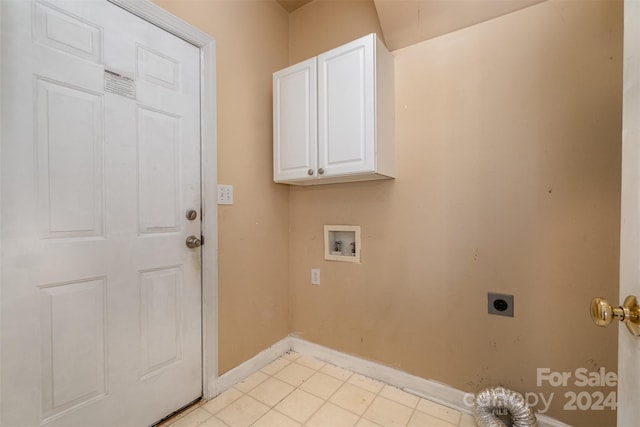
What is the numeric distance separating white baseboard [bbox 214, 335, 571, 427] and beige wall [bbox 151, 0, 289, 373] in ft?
0.22

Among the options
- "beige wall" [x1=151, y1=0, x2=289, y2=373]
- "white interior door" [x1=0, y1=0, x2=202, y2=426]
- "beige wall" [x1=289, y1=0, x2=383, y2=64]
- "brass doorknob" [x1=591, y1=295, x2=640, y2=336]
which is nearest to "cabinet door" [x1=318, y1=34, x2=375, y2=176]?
"beige wall" [x1=289, y1=0, x2=383, y2=64]

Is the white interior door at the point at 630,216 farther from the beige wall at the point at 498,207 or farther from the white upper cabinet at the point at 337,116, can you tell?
the white upper cabinet at the point at 337,116

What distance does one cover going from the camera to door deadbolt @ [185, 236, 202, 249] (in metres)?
1.47

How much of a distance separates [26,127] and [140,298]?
2.66 ft

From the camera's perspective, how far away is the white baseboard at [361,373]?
4.83 feet

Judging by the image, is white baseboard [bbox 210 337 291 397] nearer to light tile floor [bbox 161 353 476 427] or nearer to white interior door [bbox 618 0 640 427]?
light tile floor [bbox 161 353 476 427]

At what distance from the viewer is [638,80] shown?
1.77 ft

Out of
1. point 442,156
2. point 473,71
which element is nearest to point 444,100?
point 473,71

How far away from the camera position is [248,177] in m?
1.80

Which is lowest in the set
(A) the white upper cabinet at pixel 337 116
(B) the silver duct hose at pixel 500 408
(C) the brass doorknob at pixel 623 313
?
(B) the silver duct hose at pixel 500 408

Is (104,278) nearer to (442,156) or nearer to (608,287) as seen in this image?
(442,156)

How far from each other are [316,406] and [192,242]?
1.12 m

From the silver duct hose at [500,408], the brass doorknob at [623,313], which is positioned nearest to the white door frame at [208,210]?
the silver duct hose at [500,408]

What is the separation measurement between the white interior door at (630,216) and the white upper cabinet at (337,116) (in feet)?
3.11
